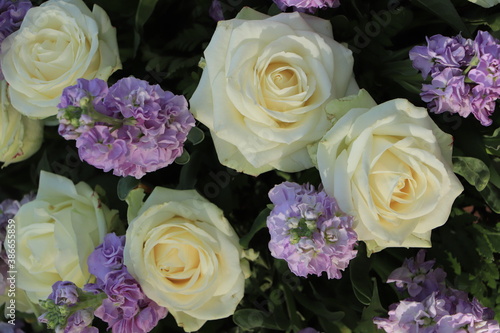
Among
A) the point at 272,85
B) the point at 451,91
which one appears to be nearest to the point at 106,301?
the point at 272,85

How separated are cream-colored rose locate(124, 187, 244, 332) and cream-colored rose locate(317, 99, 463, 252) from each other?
137mm

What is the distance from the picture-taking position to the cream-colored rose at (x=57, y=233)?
62 cm

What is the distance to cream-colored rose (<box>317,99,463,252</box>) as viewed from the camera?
0.51 m

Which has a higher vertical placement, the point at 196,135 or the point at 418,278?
the point at 196,135

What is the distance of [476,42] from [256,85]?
213 mm

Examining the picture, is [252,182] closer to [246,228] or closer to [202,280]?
[246,228]

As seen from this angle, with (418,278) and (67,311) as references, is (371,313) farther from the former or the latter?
(67,311)

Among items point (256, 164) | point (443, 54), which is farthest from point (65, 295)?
point (443, 54)

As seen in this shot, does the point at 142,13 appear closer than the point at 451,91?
No

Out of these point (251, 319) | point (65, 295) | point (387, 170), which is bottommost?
point (251, 319)

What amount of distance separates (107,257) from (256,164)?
0.18m

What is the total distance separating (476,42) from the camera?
0.53 m

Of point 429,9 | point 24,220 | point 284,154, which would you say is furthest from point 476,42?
point 24,220

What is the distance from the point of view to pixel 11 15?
25.9 inches
